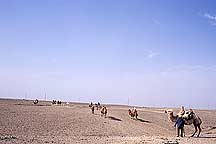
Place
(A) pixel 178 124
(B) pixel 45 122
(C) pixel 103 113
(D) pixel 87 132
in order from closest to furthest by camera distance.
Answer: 1. (A) pixel 178 124
2. (D) pixel 87 132
3. (B) pixel 45 122
4. (C) pixel 103 113

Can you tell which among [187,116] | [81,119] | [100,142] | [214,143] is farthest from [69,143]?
[81,119]

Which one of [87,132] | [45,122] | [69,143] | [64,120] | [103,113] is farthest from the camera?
[103,113]

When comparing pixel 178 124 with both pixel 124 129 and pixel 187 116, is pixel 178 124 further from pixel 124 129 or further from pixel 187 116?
pixel 124 129

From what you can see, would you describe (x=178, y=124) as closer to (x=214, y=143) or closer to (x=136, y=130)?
(x=214, y=143)

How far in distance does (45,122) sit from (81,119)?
548cm

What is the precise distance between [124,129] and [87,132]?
225 inches

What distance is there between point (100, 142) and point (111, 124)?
15.7m

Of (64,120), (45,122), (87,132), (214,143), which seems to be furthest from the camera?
(64,120)

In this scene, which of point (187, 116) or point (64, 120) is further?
point (64, 120)

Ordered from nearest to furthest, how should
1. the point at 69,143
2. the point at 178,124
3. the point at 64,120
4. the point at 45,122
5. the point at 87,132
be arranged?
the point at 69,143 < the point at 178,124 < the point at 87,132 < the point at 45,122 < the point at 64,120

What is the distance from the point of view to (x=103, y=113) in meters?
46.6

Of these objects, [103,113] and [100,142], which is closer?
[100,142]


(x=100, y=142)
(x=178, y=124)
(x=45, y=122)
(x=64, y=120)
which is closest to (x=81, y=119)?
(x=64, y=120)

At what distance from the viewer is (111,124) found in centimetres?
3847
